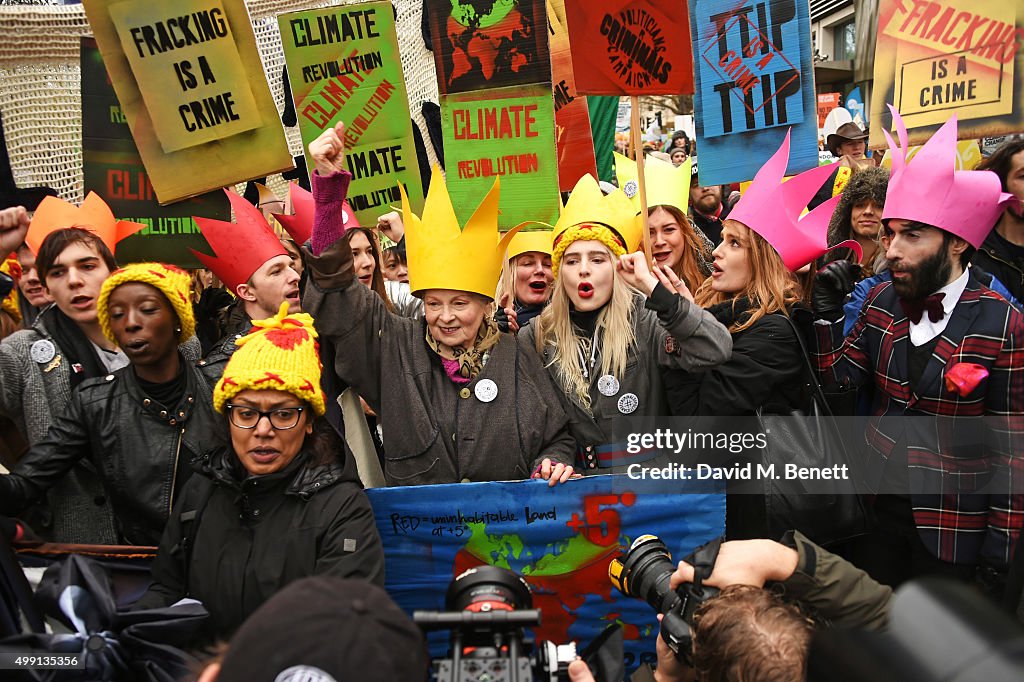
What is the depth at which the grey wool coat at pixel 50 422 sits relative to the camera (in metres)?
3.13

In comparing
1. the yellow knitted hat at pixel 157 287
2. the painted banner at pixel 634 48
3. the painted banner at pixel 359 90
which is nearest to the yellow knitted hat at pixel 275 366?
the yellow knitted hat at pixel 157 287

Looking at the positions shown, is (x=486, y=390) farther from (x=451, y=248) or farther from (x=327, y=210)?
(x=327, y=210)

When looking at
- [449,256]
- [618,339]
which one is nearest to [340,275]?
[449,256]

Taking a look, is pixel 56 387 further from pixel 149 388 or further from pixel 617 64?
pixel 617 64

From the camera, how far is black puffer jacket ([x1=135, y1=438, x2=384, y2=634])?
2.46 metres

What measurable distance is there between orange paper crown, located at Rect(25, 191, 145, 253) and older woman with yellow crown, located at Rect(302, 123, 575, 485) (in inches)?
56.3

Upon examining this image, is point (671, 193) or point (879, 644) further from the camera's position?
point (671, 193)

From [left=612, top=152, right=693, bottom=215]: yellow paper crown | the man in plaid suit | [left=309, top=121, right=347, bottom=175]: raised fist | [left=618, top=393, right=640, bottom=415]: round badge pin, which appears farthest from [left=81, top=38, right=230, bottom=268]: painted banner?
the man in plaid suit

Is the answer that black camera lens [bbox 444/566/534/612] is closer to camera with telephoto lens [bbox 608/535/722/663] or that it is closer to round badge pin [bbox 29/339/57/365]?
camera with telephoto lens [bbox 608/535/722/663]

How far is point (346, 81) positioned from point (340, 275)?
1.87m

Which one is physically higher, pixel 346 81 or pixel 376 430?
pixel 346 81

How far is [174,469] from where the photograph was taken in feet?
9.84

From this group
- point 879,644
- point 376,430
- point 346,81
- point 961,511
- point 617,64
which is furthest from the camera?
point 346,81

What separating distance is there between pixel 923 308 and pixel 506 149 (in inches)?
92.2
